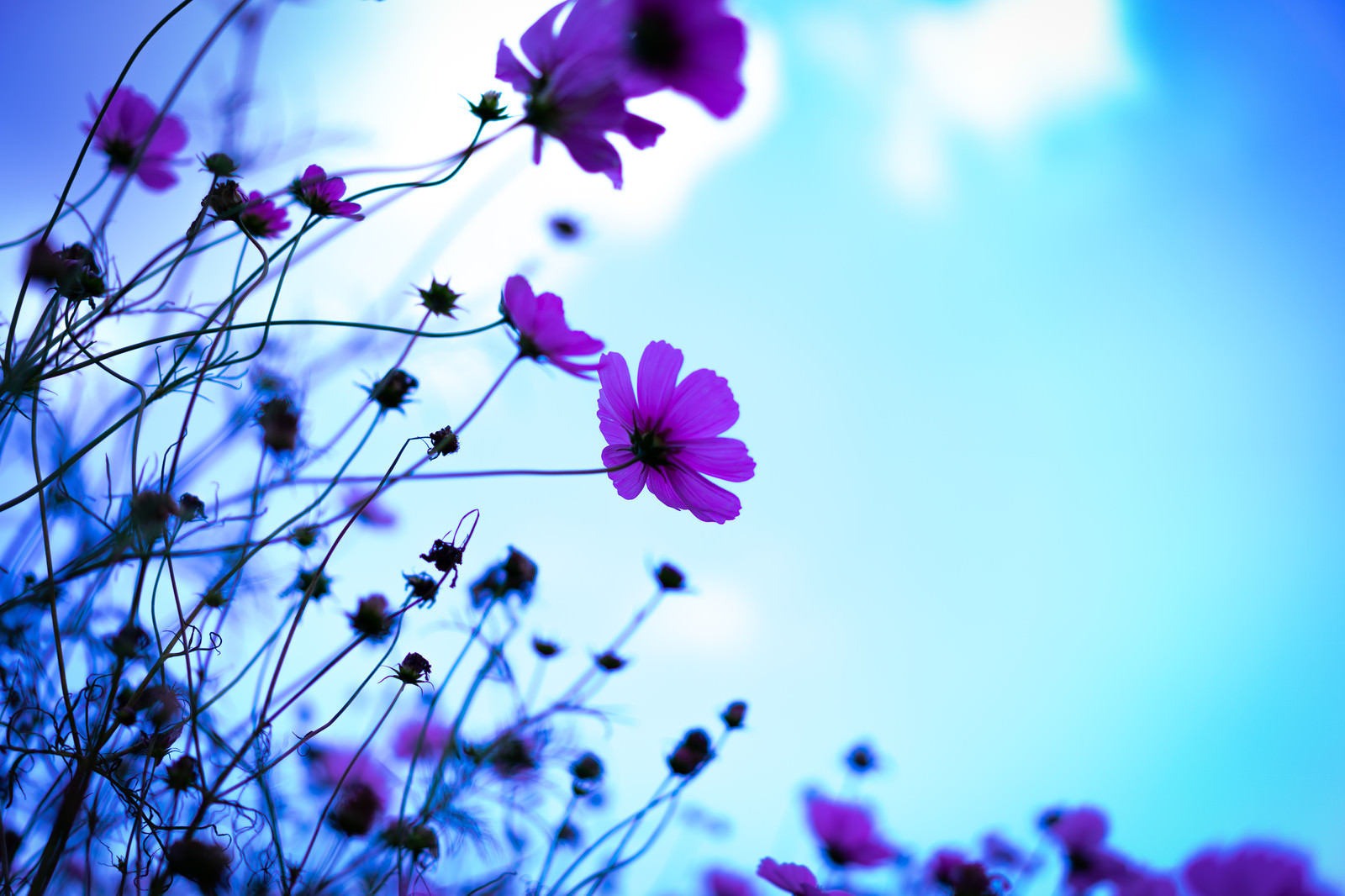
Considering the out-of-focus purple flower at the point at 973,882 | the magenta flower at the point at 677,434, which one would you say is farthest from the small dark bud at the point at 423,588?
the out-of-focus purple flower at the point at 973,882

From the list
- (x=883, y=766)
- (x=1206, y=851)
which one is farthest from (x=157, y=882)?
(x=883, y=766)

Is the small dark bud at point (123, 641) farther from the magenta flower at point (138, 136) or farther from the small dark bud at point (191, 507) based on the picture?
the magenta flower at point (138, 136)

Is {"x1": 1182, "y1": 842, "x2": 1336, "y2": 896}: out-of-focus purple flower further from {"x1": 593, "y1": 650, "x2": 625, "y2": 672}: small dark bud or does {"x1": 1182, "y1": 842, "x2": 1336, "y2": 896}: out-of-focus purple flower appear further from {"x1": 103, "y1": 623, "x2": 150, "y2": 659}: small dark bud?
{"x1": 103, "y1": 623, "x2": 150, "y2": 659}: small dark bud

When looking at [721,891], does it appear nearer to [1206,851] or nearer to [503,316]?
[1206,851]

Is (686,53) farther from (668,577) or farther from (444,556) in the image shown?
(668,577)

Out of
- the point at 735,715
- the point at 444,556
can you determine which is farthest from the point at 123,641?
the point at 735,715

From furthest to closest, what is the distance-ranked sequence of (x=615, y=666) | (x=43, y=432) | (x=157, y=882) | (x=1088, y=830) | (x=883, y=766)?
(x=883, y=766) → (x=1088, y=830) → (x=615, y=666) → (x=43, y=432) → (x=157, y=882)
